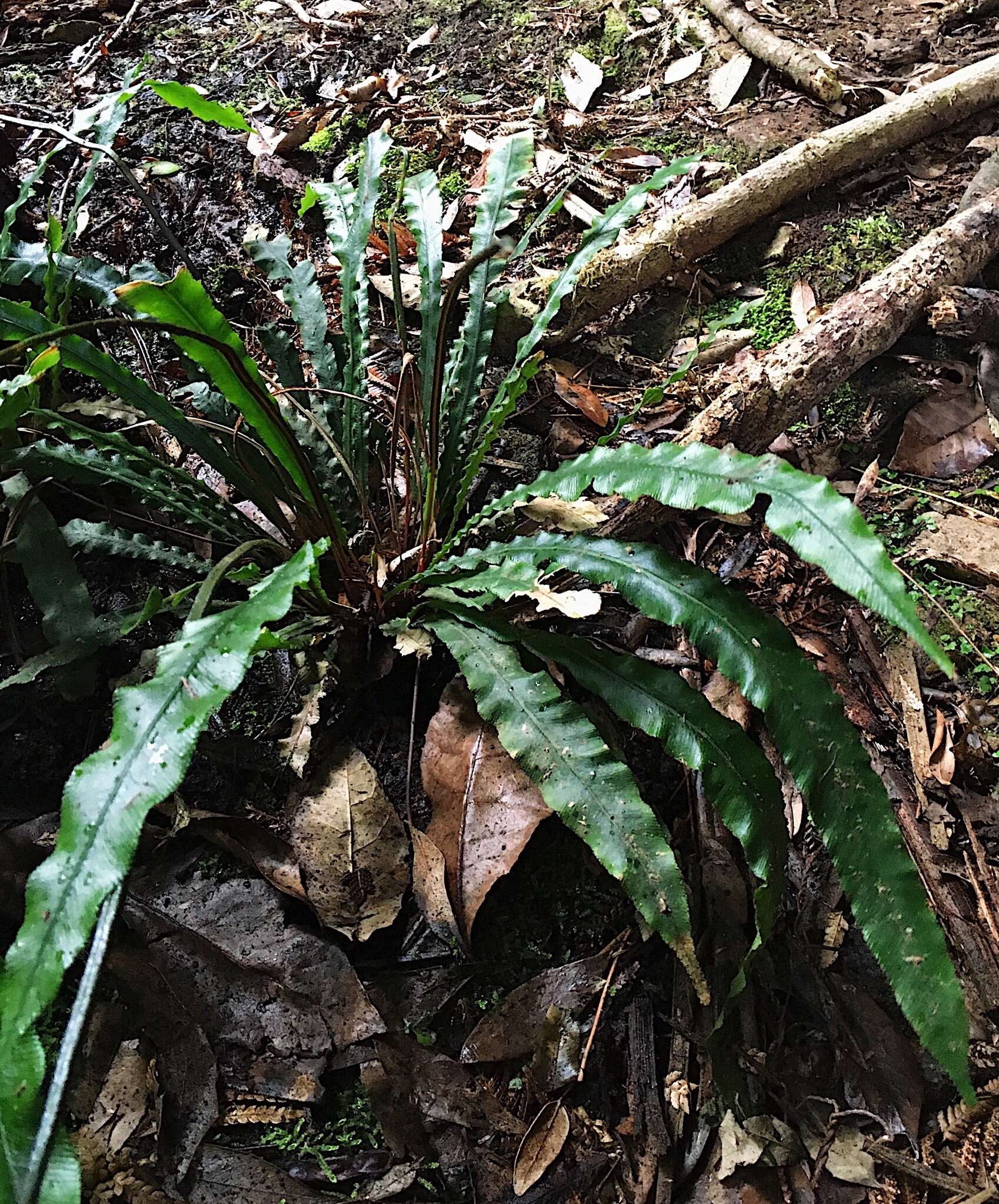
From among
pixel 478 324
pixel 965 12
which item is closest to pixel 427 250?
pixel 478 324

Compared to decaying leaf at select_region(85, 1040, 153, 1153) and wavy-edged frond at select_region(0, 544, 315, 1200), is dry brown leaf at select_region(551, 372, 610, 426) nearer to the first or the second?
wavy-edged frond at select_region(0, 544, 315, 1200)

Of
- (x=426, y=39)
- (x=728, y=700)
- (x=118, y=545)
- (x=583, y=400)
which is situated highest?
(x=426, y=39)

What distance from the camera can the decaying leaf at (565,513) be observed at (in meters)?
1.45

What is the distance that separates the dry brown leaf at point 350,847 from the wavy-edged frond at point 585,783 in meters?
0.27

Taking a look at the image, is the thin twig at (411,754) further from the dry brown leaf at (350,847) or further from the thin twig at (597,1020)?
the thin twig at (597,1020)

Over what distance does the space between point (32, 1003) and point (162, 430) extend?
131 cm

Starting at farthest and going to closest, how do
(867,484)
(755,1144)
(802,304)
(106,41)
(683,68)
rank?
(106,41) < (683,68) < (802,304) < (867,484) < (755,1144)

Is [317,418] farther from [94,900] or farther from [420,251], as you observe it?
[94,900]

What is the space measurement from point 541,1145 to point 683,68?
2.86 meters

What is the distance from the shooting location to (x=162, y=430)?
1817mm

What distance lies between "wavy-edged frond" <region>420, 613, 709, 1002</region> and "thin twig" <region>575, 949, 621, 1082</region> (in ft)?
0.47

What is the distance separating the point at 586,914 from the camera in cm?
128

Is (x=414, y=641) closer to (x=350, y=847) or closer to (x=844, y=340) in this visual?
(x=350, y=847)

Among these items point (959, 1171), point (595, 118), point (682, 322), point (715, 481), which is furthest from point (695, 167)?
point (959, 1171)
